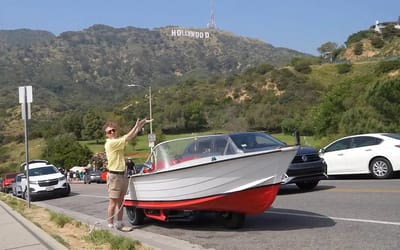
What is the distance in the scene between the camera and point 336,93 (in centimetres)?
6506

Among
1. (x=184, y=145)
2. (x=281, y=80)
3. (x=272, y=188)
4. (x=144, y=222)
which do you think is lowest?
(x=144, y=222)

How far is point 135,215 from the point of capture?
11.0 meters

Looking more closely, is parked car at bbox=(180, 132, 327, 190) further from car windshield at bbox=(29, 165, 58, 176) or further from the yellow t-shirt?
car windshield at bbox=(29, 165, 58, 176)

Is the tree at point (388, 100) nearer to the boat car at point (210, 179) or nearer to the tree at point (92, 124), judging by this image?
the boat car at point (210, 179)

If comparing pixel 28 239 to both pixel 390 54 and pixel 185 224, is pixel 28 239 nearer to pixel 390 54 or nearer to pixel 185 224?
pixel 185 224

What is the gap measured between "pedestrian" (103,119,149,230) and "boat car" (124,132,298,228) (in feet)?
1.12

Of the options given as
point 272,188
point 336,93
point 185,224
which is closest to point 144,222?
point 185,224

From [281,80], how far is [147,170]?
10265 centimetres

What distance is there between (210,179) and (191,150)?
114cm

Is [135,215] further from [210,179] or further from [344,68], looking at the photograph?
[344,68]

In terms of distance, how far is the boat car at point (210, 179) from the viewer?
8.73 metres

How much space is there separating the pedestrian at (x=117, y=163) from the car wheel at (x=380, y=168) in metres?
10.1

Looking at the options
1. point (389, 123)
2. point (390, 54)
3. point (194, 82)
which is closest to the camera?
point (389, 123)

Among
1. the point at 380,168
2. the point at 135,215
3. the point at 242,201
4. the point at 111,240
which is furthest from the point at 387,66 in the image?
the point at 111,240
